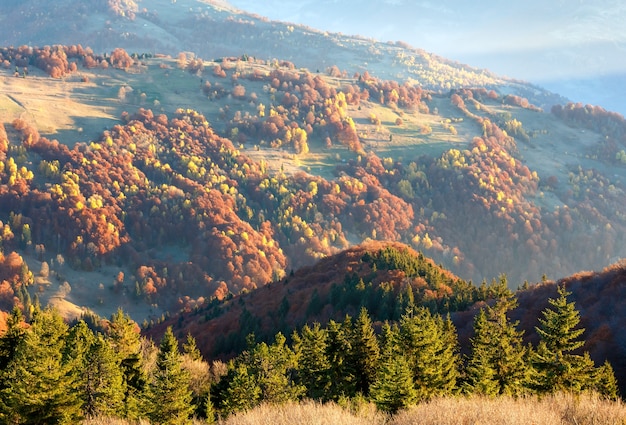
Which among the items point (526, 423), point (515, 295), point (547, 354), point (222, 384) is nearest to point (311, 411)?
point (526, 423)

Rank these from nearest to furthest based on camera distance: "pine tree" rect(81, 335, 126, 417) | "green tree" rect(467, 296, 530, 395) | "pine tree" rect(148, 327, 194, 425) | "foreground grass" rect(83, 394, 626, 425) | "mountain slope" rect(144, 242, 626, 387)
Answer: "foreground grass" rect(83, 394, 626, 425) → "pine tree" rect(148, 327, 194, 425) → "green tree" rect(467, 296, 530, 395) → "pine tree" rect(81, 335, 126, 417) → "mountain slope" rect(144, 242, 626, 387)

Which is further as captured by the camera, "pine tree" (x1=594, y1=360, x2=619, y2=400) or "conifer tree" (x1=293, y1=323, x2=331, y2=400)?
"conifer tree" (x1=293, y1=323, x2=331, y2=400)

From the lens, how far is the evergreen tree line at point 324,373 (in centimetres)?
3206

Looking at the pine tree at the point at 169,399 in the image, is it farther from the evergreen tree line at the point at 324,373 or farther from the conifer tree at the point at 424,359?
the conifer tree at the point at 424,359

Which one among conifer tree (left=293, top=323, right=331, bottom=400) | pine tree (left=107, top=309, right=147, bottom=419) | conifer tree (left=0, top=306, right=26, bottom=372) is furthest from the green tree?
conifer tree (left=0, top=306, right=26, bottom=372)

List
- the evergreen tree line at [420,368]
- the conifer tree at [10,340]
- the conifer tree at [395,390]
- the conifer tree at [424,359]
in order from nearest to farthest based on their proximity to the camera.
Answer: the conifer tree at [395,390], the evergreen tree line at [420,368], the conifer tree at [424,359], the conifer tree at [10,340]

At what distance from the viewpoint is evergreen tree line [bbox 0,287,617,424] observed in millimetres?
32062

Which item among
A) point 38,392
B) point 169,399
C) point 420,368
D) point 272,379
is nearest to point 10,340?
point 38,392

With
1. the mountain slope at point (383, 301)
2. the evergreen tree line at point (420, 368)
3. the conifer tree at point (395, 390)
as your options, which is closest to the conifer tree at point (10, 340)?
the evergreen tree line at point (420, 368)

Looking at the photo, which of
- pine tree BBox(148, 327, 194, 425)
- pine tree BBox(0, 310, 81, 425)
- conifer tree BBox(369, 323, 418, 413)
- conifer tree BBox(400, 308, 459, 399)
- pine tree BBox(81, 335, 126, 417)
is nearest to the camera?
conifer tree BBox(369, 323, 418, 413)

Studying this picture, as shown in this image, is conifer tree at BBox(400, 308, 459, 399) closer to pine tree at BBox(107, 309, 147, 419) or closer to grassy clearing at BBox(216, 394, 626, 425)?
grassy clearing at BBox(216, 394, 626, 425)

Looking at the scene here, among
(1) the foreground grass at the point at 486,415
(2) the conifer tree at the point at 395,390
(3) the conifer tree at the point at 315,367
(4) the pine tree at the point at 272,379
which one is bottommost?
(4) the pine tree at the point at 272,379

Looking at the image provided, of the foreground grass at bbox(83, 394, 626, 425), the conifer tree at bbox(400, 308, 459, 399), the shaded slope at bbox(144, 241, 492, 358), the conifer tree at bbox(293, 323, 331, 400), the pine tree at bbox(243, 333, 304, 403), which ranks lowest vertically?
the shaded slope at bbox(144, 241, 492, 358)

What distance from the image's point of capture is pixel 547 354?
34.8 m
